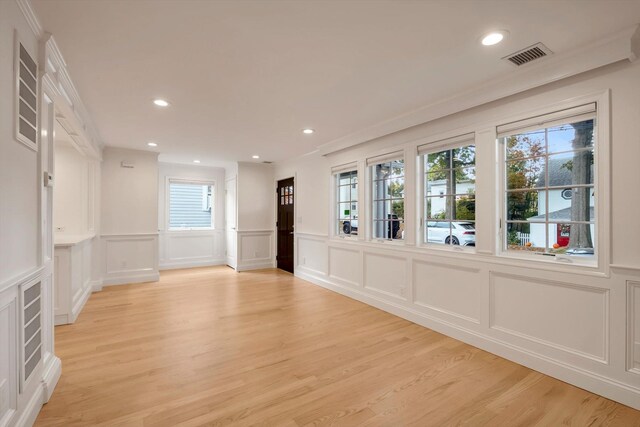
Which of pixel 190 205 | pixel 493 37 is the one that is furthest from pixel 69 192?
pixel 493 37

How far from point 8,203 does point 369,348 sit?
9.53 ft

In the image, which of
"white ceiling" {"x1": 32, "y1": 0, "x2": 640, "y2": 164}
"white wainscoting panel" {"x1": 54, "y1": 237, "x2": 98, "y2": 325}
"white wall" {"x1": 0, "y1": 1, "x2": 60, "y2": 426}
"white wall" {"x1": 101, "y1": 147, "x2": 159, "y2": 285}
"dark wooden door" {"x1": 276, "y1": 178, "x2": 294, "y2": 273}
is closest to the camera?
"white wall" {"x1": 0, "y1": 1, "x2": 60, "y2": 426}

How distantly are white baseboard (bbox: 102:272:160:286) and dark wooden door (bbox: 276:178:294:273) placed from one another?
8.62 feet

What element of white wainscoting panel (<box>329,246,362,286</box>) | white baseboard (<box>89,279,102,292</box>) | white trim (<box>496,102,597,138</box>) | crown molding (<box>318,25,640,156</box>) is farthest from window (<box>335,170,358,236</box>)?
white baseboard (<box>89,279,102,292</box>)

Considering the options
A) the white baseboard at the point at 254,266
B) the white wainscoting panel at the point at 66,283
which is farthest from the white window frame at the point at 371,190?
the white wainscoting panel at the point at 66,283

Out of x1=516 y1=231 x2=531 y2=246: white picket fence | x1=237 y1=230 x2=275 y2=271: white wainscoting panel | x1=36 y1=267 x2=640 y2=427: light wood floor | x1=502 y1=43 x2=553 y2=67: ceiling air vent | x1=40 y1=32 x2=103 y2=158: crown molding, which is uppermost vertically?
x1=502 y1=43 x2=553 y2=67: ceiling air vent

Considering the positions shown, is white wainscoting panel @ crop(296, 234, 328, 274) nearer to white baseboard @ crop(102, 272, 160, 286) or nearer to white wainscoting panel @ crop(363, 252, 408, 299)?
white wainscoting panel @ crop(363, 252, 408, 299)

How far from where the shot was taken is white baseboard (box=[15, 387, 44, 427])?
173cm

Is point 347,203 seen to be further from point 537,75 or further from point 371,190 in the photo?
point 537,75

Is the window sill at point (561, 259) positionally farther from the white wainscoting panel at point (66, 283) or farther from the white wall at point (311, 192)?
the white wainscoting panel at point (66, 283)

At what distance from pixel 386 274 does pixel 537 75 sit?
273 cm

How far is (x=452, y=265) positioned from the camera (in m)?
3.25

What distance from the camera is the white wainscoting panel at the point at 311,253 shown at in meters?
5.54

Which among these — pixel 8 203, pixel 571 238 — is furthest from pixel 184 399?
pixel 571 238
